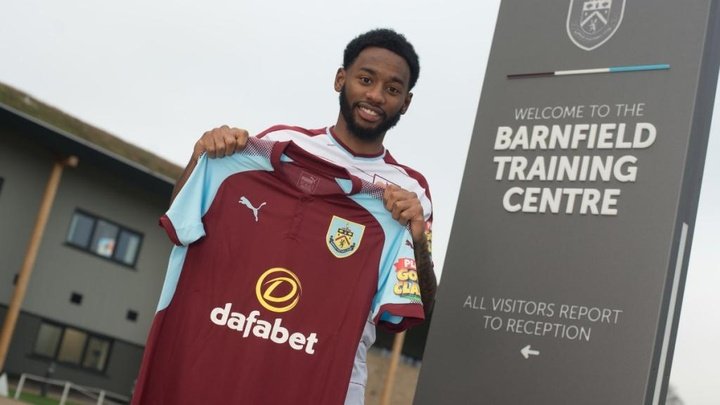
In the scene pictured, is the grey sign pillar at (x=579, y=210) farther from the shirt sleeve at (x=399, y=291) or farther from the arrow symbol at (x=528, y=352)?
the shirt sleeve at (x=399, y=291)

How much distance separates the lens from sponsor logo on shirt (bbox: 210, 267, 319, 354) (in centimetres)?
325

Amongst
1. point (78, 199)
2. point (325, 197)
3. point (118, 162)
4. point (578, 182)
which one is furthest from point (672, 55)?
point (78, 199)

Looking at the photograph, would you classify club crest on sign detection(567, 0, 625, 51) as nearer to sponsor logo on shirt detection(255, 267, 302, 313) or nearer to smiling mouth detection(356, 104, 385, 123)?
smiling mouth detection(356, 104, 385, 123)

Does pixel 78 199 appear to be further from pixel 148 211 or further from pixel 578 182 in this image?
pixel 578 182

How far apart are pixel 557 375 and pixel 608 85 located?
1.46m

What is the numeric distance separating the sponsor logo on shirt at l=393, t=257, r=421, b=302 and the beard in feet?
1.61

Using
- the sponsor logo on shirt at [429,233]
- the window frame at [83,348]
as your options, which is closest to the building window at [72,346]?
the window frame at [83,348]

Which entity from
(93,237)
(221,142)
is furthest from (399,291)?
(93,237)

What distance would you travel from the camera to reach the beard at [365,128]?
3504 millimetres

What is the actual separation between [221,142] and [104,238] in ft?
60.9

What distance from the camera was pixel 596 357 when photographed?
14.1ft

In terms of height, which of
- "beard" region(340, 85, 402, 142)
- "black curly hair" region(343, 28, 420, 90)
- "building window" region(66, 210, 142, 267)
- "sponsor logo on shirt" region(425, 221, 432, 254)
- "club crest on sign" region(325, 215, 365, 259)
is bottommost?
"club crest on sign" region(325, 215, 365, 259)

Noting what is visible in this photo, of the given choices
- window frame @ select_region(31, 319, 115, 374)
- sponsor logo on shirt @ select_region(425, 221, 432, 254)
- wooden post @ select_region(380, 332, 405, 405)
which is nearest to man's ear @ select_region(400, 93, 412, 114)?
sponsor logo on shirt @ select_region(425, 221, 432, 254)

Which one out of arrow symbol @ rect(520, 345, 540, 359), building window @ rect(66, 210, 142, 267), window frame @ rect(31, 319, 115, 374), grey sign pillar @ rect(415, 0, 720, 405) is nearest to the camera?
grey sign pillar @ rect(415, 0, 720, 405)
